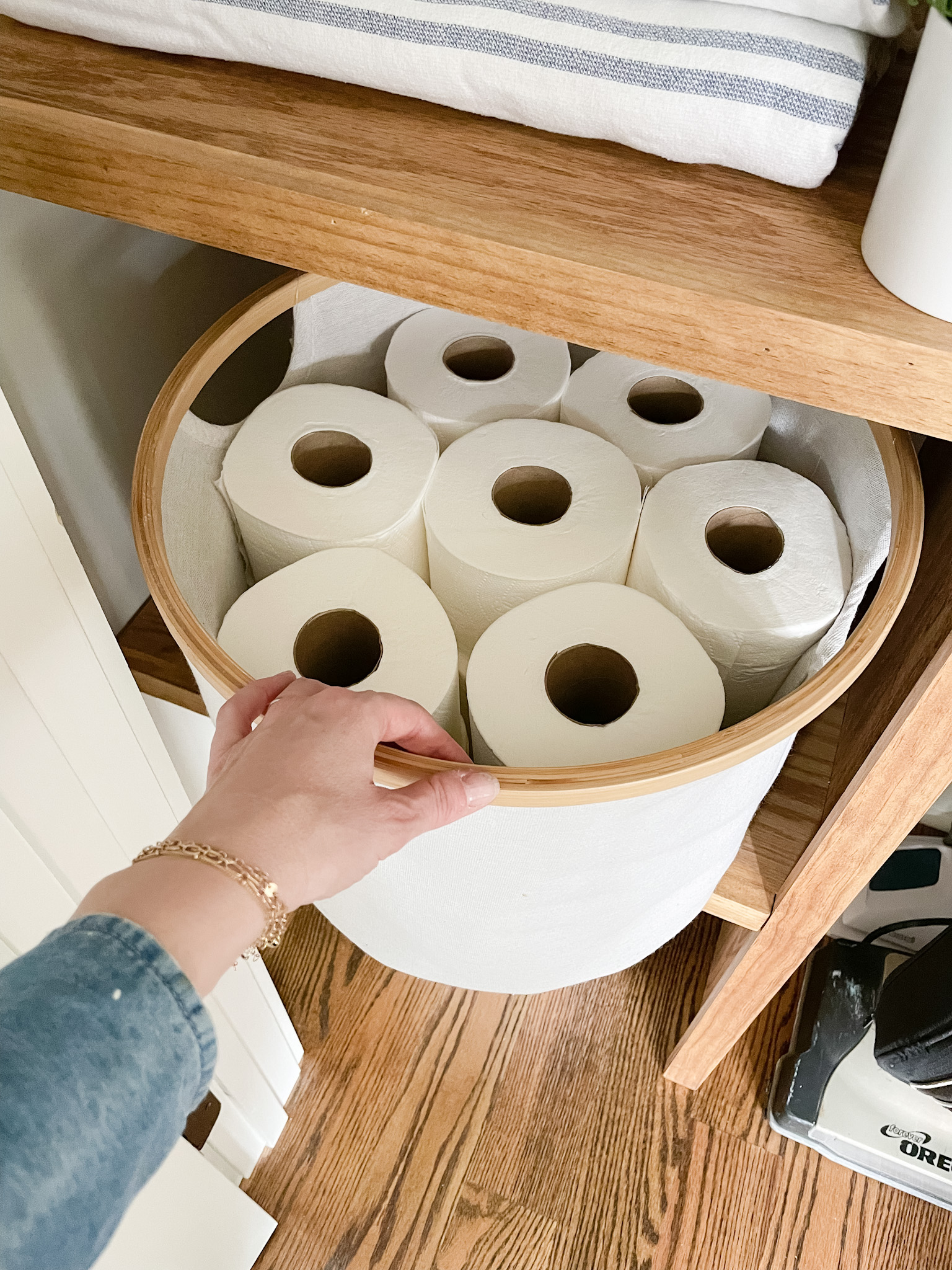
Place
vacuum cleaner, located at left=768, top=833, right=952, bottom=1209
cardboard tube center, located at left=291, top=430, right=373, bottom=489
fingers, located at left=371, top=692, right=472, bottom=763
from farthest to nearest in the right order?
vacuum cleaner, located at left=768, top=833, right=952, bottom=1209 < cardboard tube center, located at left=291, top=430, right=373, bottom=489 < fingers, located at left=371, top=692, right=472, bottom=763

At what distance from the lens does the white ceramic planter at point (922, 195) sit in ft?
0.80

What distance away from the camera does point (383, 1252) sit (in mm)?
752

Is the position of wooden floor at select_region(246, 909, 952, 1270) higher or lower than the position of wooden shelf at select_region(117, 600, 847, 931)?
lower

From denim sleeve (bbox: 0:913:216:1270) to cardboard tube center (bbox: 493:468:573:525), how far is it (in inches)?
13.2

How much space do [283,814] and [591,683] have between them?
0.84 ft

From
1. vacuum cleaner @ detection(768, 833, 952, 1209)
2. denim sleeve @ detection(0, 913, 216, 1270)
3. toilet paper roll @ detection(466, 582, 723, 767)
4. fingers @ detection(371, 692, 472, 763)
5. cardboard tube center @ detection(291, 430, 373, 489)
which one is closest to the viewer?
denim sleeve @ detection(0, 913, 216, 1270)

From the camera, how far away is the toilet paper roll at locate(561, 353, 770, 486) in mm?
559

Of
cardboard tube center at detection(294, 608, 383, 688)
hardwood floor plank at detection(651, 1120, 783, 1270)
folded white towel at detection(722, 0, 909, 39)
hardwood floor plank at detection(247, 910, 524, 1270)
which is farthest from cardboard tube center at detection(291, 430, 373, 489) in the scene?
hardwood floor plank at detection(651, 1120, 783, 1270)

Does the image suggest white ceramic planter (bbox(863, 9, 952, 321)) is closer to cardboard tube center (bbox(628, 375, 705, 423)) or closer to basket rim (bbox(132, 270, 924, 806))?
basket rim (bbox(132, 270, 924, 806))

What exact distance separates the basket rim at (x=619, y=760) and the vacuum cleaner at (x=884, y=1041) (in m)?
0.39

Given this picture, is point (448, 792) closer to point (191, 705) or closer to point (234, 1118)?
point (191, 705)

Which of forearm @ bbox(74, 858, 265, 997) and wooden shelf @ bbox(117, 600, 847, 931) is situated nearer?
forearm @ bbox(74, 858, 265, 997)

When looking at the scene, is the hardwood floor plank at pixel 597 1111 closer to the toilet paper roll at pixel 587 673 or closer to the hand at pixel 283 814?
the toilet paper roll at pixel 587 673

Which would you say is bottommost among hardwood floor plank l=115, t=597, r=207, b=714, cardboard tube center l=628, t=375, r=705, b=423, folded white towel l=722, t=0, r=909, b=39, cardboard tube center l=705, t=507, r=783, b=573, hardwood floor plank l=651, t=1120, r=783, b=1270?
hardwood floor plank l=651, t=1120, r=783, b=1270
